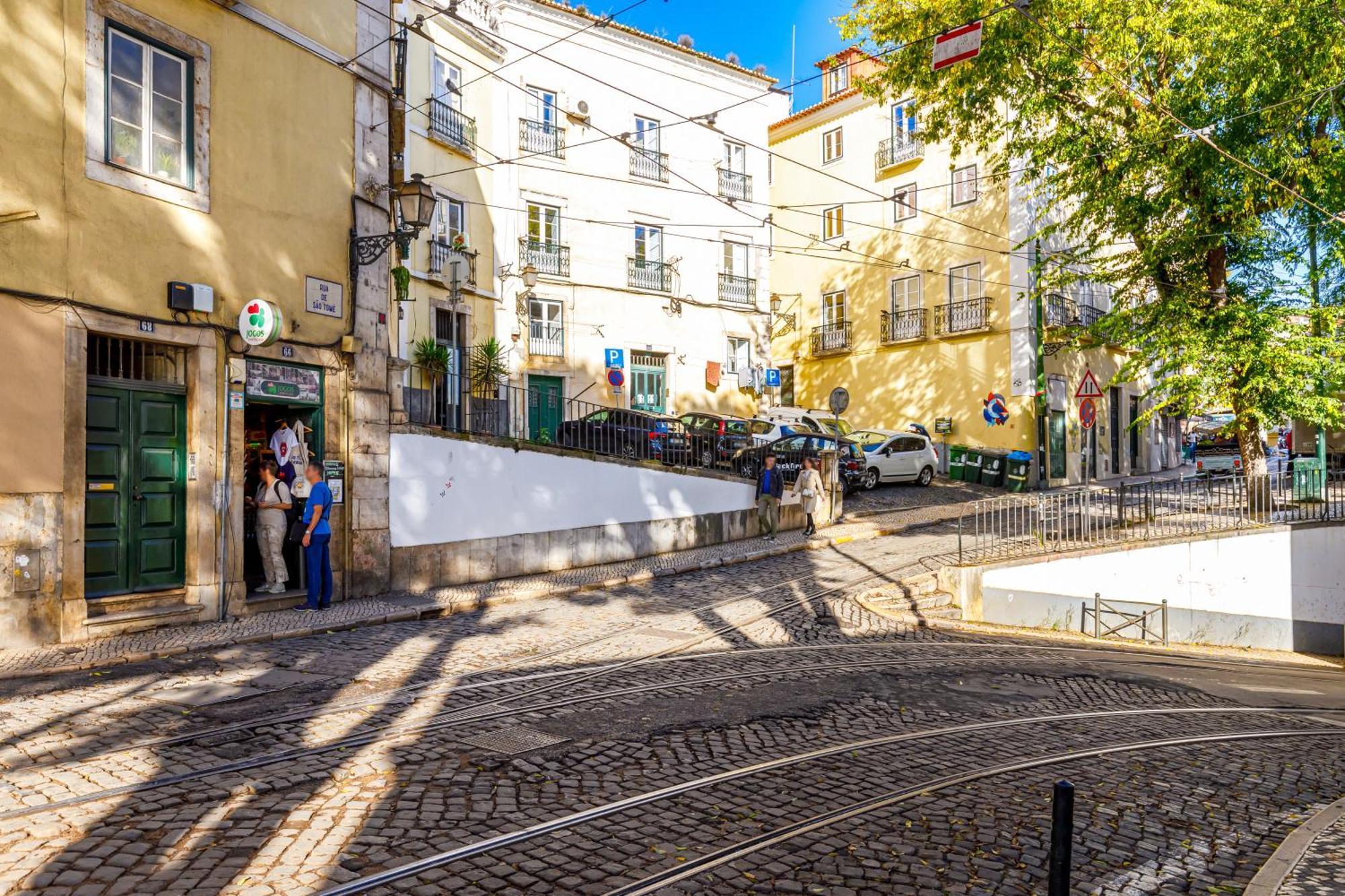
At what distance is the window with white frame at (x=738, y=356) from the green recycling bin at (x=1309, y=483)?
19.2m

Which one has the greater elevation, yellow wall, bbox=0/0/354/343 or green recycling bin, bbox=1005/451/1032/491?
yellow wall, bbox=0/0/354/343

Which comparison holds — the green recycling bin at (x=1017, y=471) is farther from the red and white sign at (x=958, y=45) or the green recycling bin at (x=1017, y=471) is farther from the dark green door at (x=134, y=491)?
the dark green door at (x=134, y=491)

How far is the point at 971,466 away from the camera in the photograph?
99.9ft

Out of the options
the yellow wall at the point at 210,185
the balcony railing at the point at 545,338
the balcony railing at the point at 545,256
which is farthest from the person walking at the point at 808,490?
the balcony railing at the point at 545,256

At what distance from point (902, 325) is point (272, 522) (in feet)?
88.0

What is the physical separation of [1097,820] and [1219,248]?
51.9 feet

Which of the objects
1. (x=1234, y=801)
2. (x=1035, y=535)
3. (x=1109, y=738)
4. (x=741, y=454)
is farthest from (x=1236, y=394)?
(x=1234, y=801)

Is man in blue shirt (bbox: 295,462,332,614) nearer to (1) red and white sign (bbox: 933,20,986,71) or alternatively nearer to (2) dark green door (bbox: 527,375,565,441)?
(2) dark green door (bbox: 527,375,565,441)

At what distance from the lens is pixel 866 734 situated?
7094 mm

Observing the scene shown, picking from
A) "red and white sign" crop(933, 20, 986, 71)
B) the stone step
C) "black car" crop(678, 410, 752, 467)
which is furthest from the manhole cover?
"black car" crop(678, 410, 752, 467)

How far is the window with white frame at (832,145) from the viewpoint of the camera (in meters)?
36.8

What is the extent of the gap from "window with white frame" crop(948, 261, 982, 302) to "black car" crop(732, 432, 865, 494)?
390 inches

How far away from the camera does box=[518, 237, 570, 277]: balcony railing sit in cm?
2809

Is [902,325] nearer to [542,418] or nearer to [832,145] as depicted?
[832,145]
